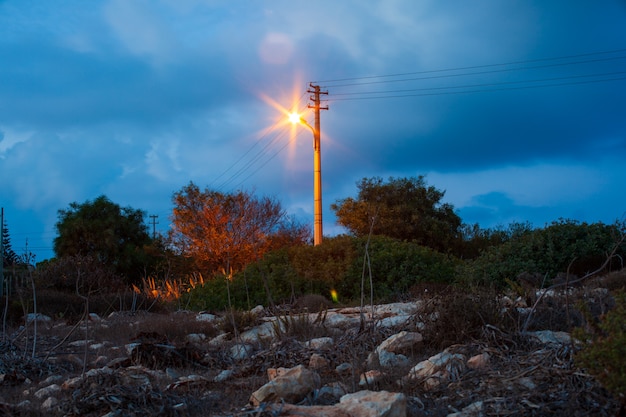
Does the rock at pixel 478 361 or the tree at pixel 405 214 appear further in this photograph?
the tree at pixel 405 214

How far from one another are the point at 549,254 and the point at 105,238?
2330 centimetres

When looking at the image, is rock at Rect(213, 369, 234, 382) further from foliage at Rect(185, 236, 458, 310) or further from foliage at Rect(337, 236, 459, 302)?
foliage at Rect(337, 236, 459, 302)

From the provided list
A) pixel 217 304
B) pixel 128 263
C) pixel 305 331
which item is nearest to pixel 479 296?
pixel 305 331

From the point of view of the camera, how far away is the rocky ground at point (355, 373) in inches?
135

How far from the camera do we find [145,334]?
694 centimetres

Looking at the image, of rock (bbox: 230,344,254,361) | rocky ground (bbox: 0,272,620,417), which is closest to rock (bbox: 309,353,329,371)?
rocky ground (bbox: 0,272,620,417)

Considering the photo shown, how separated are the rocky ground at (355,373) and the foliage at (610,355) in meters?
0.22

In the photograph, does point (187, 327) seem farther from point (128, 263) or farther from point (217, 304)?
point (128, 263)

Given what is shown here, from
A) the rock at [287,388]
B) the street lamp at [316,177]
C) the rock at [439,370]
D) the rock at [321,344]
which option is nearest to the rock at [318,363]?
the rock at [321,344]

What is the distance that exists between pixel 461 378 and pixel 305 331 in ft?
9.77

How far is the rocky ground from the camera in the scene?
3.43 metres

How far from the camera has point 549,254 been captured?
13062mm

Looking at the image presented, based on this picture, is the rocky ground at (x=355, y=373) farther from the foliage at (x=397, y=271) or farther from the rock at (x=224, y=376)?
the foliage at (x=397, y=271)

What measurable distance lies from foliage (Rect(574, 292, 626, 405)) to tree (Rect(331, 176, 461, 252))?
874 inches
